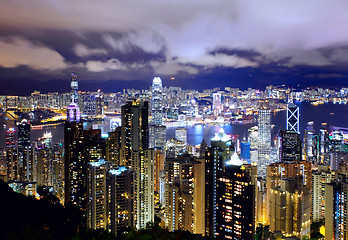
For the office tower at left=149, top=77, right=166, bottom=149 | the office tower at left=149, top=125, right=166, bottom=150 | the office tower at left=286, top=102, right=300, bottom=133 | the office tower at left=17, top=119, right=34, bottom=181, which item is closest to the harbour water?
the office tower at left=286, top=102, right=300, bottom=133

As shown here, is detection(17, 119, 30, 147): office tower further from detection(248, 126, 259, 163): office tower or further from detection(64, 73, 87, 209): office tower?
detection(248, 126, 259, 163): office tower

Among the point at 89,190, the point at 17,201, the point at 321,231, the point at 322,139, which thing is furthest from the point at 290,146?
the point at 17,201

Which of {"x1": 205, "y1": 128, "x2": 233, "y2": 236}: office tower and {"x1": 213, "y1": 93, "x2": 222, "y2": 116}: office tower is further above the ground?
{"x1": 213, "y1": 93, "x2": 222, "y2": 116}: office tower

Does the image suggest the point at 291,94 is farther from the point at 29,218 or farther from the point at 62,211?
the point at 29,218

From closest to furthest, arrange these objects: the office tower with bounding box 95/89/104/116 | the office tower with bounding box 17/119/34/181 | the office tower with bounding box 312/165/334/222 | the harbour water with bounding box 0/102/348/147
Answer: the office tower with bounding box 312/165/334/222 → the office tower with bounding box 17/119/34/181 → the office tower with bounding box 95/89/104/116 → the harbour water with bounding box 0/102/348/147

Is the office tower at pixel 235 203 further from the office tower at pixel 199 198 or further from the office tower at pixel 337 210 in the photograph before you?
the office tower at pixel 337 210

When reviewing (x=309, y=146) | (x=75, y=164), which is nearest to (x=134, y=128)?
(x=75, y=164)

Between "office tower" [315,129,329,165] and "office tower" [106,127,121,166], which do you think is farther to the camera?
"office tower" [315,129,329,165]
